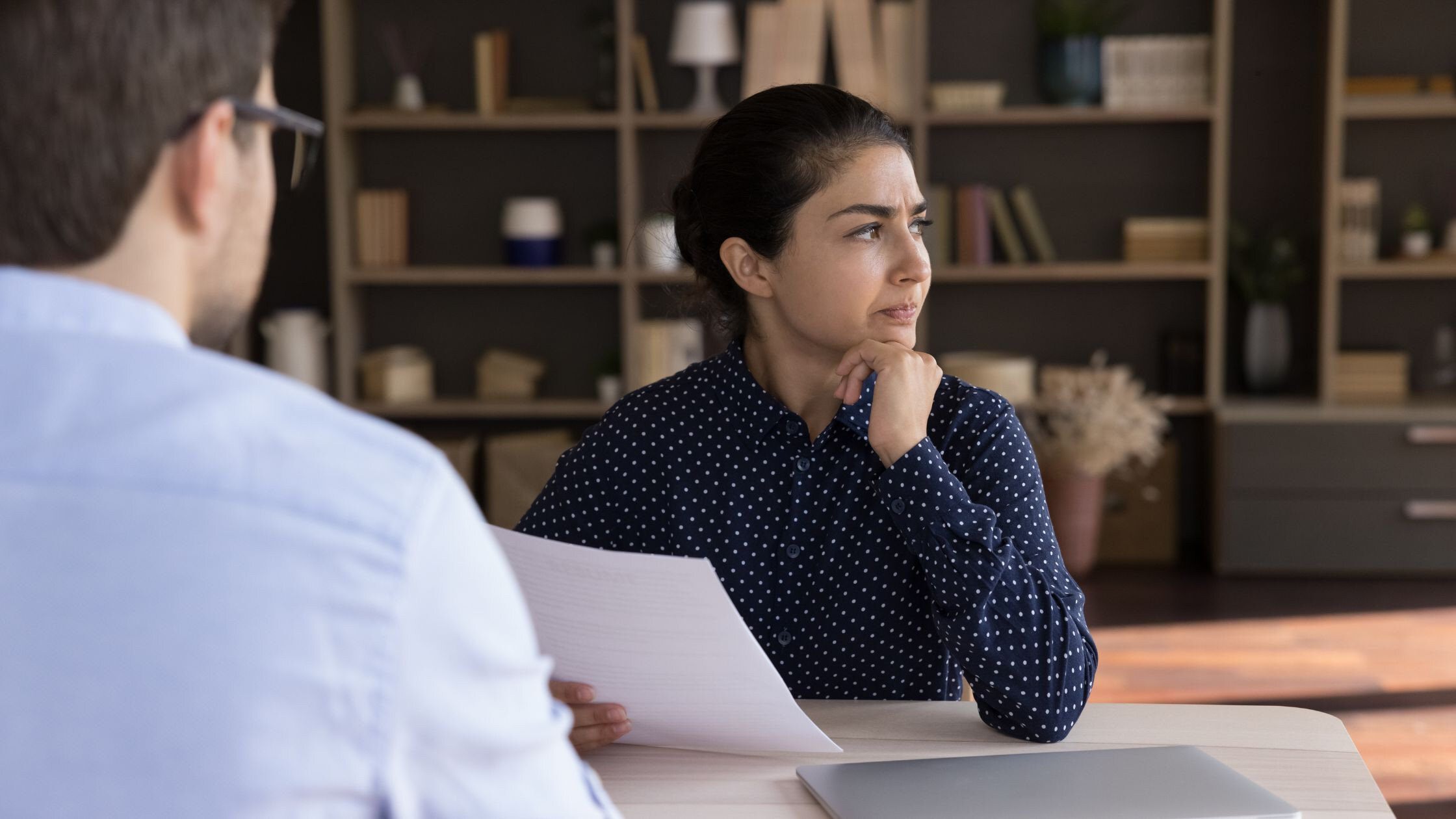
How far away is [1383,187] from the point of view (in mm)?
4512

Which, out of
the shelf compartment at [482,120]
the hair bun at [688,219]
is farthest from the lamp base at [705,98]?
the hair bun at [688,219]

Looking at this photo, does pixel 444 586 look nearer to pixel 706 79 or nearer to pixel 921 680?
pixel 921 680

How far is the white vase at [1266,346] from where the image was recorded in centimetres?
443

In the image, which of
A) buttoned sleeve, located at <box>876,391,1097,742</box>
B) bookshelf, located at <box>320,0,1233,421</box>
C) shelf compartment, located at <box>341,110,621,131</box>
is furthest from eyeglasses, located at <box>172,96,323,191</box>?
shelf compartment, located at <box>341,110,621,131</box>

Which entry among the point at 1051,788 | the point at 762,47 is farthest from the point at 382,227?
the point at 1051,788

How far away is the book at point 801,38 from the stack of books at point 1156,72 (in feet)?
2.95

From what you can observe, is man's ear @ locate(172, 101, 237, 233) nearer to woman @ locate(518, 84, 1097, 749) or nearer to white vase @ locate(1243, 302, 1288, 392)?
woman @ locate(518, 84, 1097, 749)

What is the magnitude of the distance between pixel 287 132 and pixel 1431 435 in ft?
13.2

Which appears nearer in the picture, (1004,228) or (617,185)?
(1004,228)

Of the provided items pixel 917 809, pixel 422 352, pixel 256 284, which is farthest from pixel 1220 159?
pixel 256 284

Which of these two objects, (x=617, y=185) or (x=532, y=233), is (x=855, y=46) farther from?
(x=532, y=233)

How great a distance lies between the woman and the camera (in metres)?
1.36

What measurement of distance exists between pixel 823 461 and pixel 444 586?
103cm

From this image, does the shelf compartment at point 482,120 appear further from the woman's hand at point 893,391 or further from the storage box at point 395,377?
the woman's hand at point 893,391
